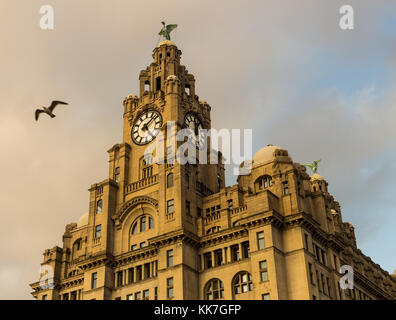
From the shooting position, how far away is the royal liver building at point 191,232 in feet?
266

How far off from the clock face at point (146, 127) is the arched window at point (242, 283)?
94.9 feet

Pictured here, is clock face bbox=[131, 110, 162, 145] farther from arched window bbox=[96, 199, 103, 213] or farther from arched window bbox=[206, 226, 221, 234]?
arched window bbox=[206, 226, 221, 234]

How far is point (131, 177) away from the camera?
10012 centimetres

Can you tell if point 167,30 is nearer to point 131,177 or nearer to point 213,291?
point 131,177

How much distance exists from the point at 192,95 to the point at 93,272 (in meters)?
35.5

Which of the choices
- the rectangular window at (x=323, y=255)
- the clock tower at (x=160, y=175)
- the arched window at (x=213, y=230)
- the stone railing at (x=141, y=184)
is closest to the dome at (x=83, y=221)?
the clock tower at (x=160, y=175)

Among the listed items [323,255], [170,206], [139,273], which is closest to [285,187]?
[323,255]

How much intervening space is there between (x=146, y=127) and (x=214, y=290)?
3181 cm

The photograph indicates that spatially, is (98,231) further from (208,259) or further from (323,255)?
(323,255)

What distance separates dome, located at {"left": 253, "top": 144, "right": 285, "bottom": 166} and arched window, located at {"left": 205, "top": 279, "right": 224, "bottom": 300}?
62.3 ft

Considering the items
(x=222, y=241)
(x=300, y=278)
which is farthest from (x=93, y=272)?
(x=300, y=278)

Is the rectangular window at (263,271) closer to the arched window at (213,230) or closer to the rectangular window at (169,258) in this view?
the arched window at (213,230)

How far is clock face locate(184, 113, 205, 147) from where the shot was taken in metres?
103

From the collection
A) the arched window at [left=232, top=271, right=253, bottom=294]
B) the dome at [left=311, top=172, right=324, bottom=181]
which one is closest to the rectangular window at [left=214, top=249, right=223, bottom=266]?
the arched window at [left=232, top=271, right=253, bottom=294]
